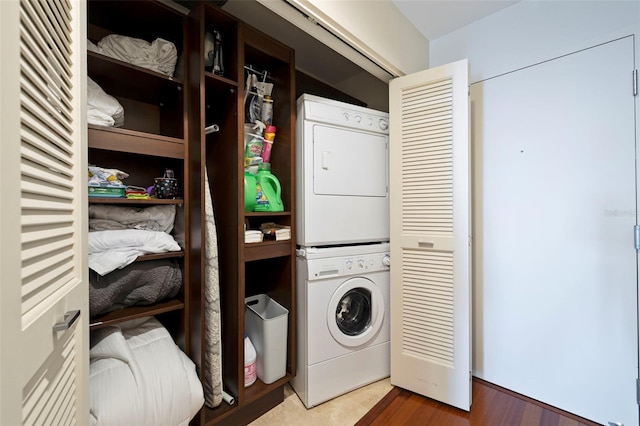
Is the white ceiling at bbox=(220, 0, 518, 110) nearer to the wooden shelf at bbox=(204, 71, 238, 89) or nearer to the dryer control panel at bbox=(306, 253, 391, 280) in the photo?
the wooden shelf at bbox=(204, 71, 238, 89)

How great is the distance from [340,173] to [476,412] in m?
1.65

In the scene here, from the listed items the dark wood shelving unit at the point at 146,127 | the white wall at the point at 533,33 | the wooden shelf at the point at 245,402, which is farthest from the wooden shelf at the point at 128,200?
the white wall at the point at 533,33

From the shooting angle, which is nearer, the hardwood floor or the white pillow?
the white pillow

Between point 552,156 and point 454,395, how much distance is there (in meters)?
1.56

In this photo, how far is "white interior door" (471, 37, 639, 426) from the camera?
1.42m

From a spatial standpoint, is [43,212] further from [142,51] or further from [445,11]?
[445,11]

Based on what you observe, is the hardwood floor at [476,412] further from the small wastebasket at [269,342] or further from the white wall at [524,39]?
the small wastebasket at [269,342]

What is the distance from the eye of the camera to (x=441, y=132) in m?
1.66

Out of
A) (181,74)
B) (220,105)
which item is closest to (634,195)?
(220,105)

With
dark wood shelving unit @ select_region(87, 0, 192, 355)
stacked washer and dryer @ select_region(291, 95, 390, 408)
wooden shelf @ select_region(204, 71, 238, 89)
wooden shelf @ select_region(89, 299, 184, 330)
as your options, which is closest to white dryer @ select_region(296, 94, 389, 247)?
stacked washer and dryer @ select_region(291, 95, 390, 408)

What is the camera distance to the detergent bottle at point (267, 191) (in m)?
1.57

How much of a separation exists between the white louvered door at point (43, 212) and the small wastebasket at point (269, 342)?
884 millimetres

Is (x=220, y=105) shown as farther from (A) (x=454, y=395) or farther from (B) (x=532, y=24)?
(A) (x=454, y=395)

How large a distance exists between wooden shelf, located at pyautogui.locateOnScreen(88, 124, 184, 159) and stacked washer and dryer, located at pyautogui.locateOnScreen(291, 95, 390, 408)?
2.25ft
